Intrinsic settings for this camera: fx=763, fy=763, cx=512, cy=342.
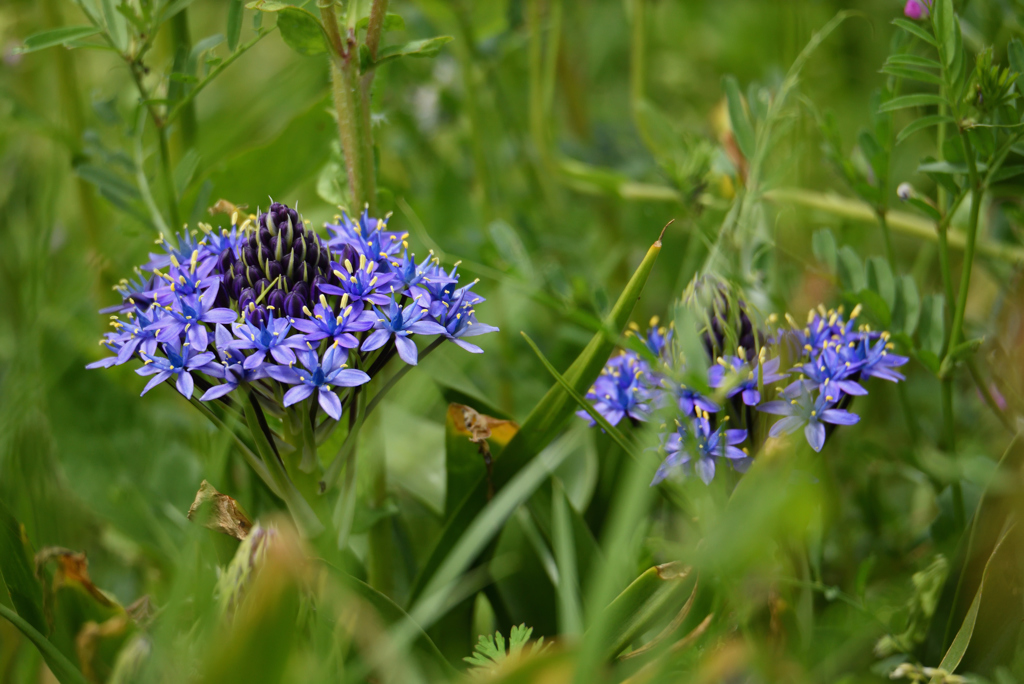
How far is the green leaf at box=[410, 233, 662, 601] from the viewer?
2.37 ft

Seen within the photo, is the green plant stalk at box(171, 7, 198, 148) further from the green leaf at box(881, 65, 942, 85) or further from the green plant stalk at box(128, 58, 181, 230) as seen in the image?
the green leaf at box(881, 65, 942, 85)

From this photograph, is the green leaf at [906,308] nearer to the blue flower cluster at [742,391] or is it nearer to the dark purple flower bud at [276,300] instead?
the blue flower cluster at [742,391]

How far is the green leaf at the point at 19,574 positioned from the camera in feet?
2.23

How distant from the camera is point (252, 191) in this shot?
1105 millimetres

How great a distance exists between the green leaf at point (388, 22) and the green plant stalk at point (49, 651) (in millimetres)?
596

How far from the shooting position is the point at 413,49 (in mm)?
728

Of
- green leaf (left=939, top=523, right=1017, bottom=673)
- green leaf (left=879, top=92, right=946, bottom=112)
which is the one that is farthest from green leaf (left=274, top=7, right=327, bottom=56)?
green leaf (left=939, top=523, right=1017, bottom=673)

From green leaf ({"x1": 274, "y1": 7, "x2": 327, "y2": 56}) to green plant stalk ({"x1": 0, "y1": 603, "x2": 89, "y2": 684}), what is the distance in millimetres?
551

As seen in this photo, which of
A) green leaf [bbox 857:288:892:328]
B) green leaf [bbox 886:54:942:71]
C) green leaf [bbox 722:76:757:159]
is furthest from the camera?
green leaf [bbox 722:76:757:159]

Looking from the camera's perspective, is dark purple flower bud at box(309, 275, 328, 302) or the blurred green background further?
the blurred green background

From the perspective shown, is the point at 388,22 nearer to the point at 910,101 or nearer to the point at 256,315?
the point at 256,315

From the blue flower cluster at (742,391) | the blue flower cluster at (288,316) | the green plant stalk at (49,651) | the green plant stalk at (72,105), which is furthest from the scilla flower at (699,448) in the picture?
the green plant stalk at (72,105)

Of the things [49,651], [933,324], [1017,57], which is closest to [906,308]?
[933,324]

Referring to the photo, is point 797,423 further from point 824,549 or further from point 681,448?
point 824,549
